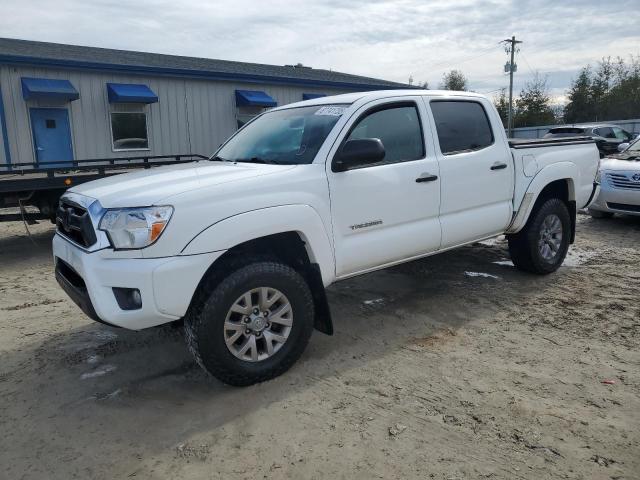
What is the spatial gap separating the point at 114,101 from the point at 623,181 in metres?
12.6

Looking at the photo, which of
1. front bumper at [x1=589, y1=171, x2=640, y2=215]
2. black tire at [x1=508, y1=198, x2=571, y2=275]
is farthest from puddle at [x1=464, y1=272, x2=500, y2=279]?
front bumper at [x1=589, y1=171, x2=640, y2=215]

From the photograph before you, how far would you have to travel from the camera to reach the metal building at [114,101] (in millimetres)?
13078

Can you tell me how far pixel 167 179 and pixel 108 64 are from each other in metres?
12.6

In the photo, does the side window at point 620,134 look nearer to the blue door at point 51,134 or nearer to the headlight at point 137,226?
the blue door at point 51,134

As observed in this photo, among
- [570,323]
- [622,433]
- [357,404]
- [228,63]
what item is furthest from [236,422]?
[228,63]

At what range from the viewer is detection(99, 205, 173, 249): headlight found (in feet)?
9.53

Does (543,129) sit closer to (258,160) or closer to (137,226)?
(258,160)

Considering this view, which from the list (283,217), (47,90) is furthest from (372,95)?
(47,90)

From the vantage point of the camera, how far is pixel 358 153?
3557 millimetres

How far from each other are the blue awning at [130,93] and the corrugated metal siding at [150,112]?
23 cm

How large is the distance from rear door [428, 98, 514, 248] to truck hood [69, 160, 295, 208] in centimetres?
164

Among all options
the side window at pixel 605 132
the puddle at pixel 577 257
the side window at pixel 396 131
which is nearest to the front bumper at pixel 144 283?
the side window at pixel 396 131

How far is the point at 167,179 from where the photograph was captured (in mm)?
3402

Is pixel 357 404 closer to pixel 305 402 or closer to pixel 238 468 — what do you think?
pixel 305 402
